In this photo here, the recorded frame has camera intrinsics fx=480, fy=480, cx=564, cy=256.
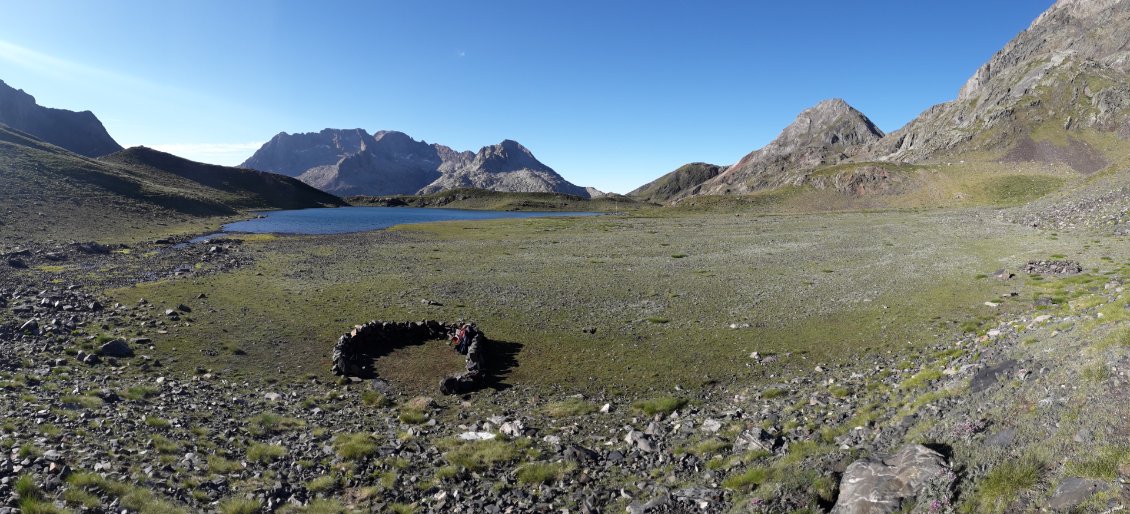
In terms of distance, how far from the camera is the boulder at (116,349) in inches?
903

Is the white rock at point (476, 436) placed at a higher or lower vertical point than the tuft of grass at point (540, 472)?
lower

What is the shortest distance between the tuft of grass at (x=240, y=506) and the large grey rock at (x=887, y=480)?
44.8 feet

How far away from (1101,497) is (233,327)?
3654 centimetres

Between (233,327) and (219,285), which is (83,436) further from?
(219,285)

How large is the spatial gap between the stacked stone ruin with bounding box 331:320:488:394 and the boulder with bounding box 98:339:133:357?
366 inches

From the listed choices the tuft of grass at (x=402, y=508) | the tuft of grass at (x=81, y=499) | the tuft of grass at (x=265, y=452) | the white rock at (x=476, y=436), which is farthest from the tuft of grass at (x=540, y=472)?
the tuft of grass at (x=81, y=499)

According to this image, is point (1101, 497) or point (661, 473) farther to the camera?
point (661, 473)

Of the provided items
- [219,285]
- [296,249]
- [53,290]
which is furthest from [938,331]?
[296,249]

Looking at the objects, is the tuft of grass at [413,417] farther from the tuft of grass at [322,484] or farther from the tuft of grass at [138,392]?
the tuft of grass at [138,392]

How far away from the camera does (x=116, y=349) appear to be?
23281 mm

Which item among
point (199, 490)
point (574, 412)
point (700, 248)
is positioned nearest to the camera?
point (199, 490)

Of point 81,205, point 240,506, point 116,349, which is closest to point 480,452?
point 240,506

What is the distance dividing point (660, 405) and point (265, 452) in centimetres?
1356

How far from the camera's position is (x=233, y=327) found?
29.7 meters
